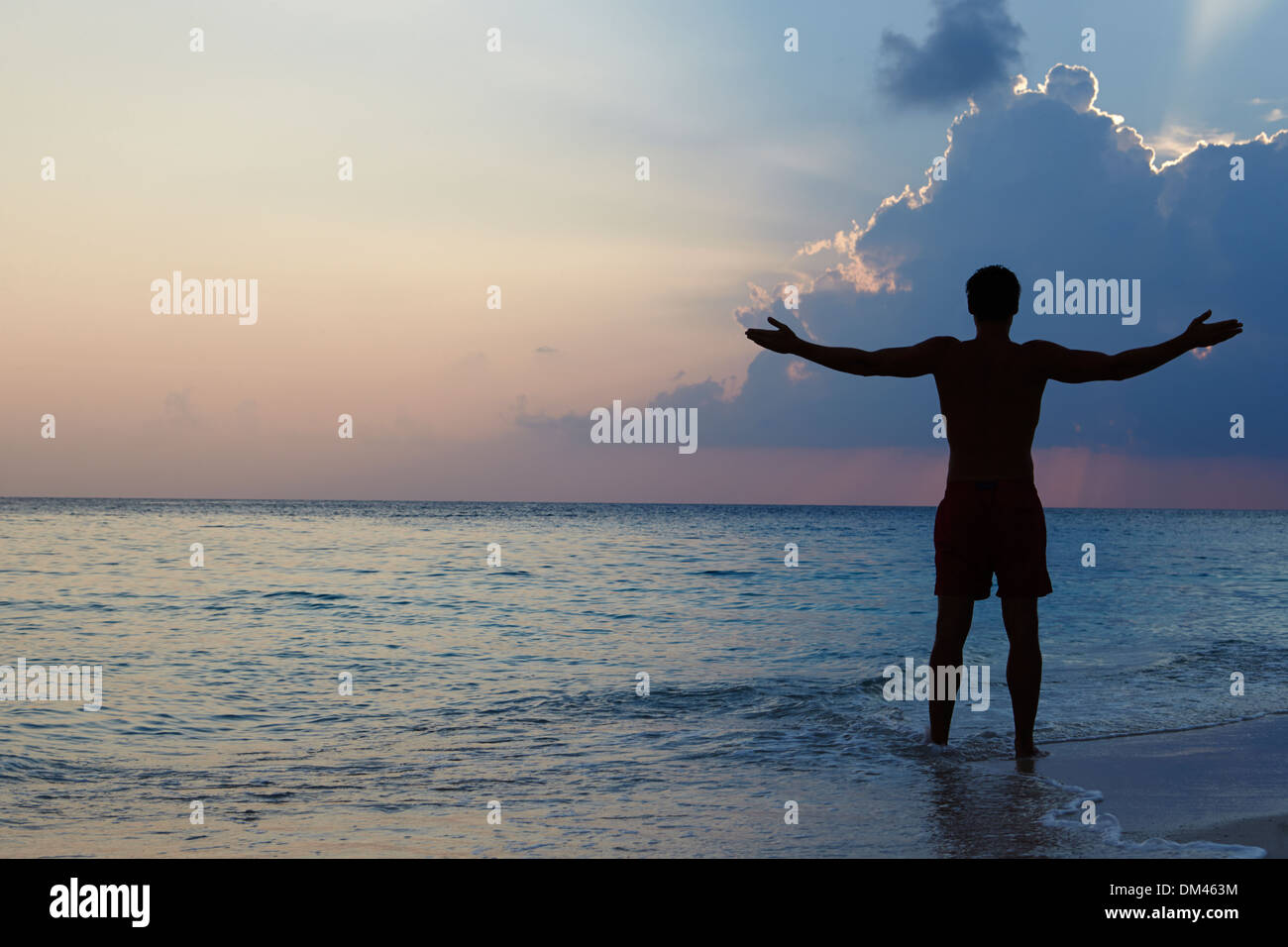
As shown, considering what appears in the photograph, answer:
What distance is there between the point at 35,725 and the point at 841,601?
14.2 m

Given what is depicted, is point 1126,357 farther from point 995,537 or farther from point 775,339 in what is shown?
point 775,339

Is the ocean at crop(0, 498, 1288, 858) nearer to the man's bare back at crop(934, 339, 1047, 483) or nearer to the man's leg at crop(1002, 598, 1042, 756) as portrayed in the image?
the man's leg at crop(1002, 598, 1042, 756)

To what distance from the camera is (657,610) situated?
1647 cm

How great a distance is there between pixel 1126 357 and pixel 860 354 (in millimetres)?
1234

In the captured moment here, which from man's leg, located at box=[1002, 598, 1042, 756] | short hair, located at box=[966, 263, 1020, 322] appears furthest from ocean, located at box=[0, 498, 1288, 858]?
short hair, located at box=[966, 263, 1020, 322]

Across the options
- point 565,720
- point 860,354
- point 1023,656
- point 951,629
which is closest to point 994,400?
point 860,354

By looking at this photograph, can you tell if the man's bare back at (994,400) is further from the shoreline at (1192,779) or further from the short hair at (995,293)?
the shoreline at (1192,779)

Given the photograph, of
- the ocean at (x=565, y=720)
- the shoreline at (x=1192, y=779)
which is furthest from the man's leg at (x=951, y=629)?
the shoreline at (x=1192, y=779)

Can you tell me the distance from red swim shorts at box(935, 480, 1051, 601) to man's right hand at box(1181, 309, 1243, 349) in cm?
96

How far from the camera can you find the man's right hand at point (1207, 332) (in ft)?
14.3

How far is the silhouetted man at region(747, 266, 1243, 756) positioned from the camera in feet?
15.5

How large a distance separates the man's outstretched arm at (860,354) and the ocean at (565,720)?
209 centimetres

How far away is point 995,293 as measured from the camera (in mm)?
4840
